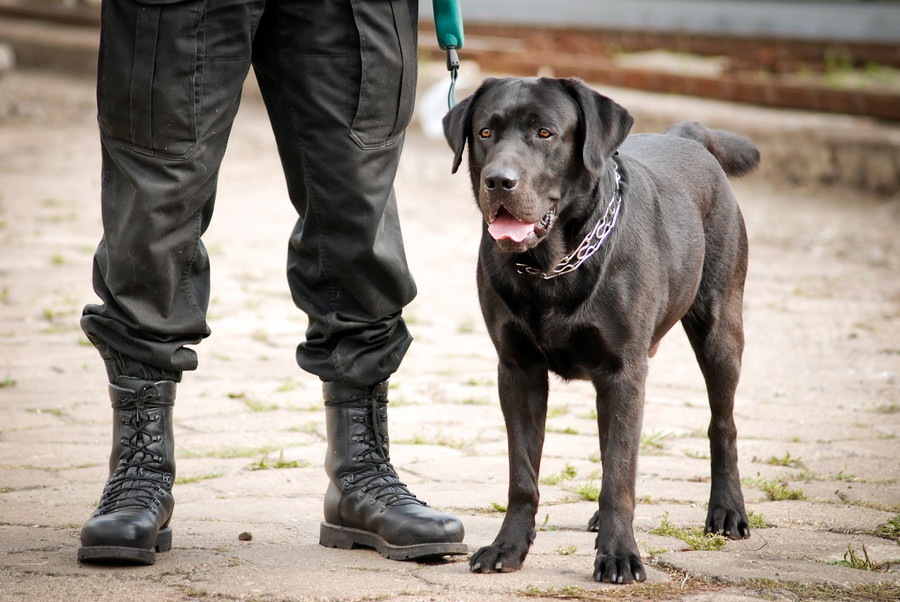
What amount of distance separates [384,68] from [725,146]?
5.20ft

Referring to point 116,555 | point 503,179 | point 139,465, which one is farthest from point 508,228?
point 116,555

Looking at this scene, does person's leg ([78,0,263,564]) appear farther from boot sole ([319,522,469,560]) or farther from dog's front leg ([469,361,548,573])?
dog's front leg ([469,361,548,573])

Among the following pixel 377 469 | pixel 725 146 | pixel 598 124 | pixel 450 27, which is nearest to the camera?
pixel 598 124

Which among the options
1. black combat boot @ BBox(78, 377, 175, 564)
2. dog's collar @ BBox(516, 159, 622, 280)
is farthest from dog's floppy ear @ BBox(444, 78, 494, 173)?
black combat boot @ BBox(78, 377, 175, 564)

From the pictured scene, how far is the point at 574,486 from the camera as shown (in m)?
A: 3.75

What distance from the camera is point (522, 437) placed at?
3105 millimetres

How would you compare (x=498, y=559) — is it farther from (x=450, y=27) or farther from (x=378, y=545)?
(x=450, y=27)

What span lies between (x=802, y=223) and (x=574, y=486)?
5.73m

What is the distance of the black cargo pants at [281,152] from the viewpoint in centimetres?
281

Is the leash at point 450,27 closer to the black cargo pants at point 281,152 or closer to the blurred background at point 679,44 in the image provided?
the black cargo pants at point 281,152

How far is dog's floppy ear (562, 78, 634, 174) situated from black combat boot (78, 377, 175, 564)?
4.28ft

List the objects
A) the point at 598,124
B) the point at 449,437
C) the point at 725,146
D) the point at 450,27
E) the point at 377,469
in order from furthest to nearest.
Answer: the point at 449,437 → the point at 725,146 → the point at 450,27 → the point at 377,469 → the point at 598,124

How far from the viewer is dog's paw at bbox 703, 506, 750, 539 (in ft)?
10.8

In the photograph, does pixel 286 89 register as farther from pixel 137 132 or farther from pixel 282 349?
pixel 282 349
